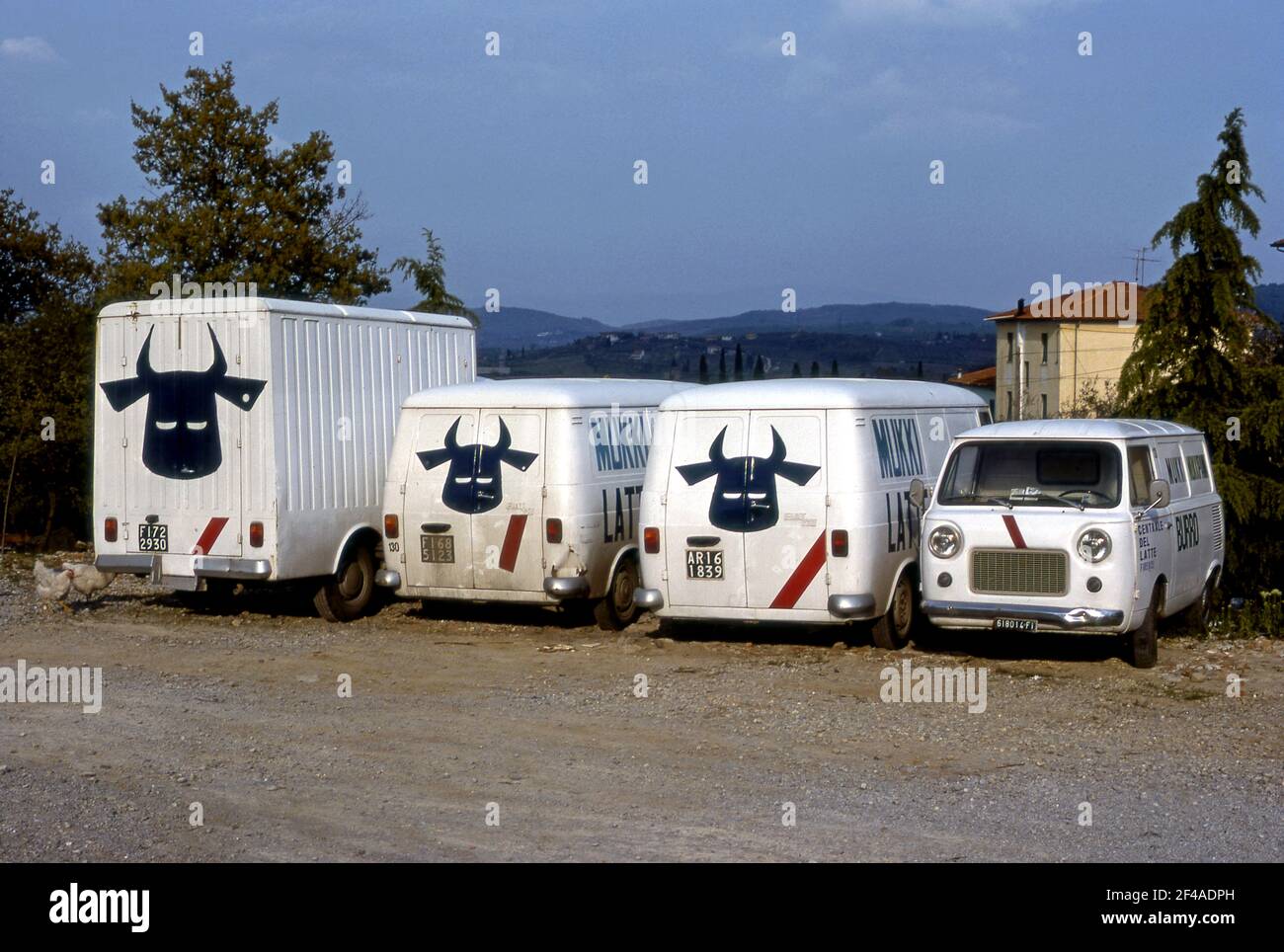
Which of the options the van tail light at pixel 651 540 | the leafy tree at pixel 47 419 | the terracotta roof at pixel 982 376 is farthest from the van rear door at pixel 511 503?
the terracotta roof at pixel 982 376

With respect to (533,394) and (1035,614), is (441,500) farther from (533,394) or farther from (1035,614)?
(1035,614)

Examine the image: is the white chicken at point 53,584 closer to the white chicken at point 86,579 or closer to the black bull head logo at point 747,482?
the white chicken at point 86,579

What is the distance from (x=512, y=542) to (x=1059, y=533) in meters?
5.04

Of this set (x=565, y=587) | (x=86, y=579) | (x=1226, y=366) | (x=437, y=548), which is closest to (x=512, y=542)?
(x=565, y=587)

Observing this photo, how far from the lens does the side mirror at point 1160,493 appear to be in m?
11.8

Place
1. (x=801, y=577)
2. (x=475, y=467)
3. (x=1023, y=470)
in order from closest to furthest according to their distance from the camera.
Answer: (x=1023, y=470)
(x=801, y=577)
(x=475, y=467)

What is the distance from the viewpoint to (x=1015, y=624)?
1174 cm

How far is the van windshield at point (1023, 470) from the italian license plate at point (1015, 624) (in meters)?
0.93

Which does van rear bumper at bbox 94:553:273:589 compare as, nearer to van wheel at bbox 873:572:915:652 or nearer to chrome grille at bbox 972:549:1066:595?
van wheel at bbox 873:572:915:652

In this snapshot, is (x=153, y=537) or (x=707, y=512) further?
(x=153, y=537)

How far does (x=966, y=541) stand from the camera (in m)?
12.0

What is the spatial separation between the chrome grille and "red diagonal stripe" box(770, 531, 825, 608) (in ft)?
4.39

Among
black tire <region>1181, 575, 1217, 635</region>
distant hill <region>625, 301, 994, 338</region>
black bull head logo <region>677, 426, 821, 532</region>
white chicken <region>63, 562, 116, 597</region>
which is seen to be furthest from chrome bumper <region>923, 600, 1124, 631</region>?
distant hill <region>625, 301, 994, 338</region>
